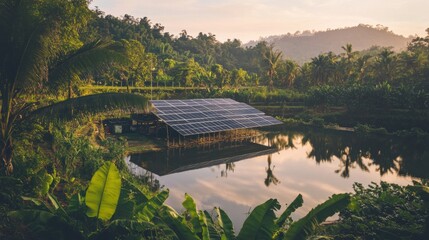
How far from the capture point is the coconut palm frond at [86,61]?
909 cm

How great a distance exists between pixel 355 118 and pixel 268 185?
3042cm

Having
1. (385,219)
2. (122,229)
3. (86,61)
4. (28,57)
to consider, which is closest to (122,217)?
(122,229)

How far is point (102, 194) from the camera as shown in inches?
250

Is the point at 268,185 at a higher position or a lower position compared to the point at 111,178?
lower

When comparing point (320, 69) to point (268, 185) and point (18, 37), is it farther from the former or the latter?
point (18, 37)

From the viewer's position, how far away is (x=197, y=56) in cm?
10438

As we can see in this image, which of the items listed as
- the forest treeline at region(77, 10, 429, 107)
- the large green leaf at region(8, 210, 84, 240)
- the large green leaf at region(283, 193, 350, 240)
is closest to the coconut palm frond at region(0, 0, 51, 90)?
the large green leaf at region(8, 210, 84, 240)

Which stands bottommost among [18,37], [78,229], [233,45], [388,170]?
[388,170]

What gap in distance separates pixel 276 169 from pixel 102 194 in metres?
18.0

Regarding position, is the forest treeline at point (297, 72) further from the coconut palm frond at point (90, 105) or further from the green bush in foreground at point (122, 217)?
the green bush in foreground at point (122, 217)

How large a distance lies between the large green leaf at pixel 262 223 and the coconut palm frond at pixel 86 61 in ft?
19.7

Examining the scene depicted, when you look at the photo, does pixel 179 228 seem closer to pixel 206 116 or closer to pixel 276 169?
pixel 276 169

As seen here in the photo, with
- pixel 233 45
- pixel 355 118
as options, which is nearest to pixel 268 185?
pixel 355 118

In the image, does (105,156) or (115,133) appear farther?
(115,133)
